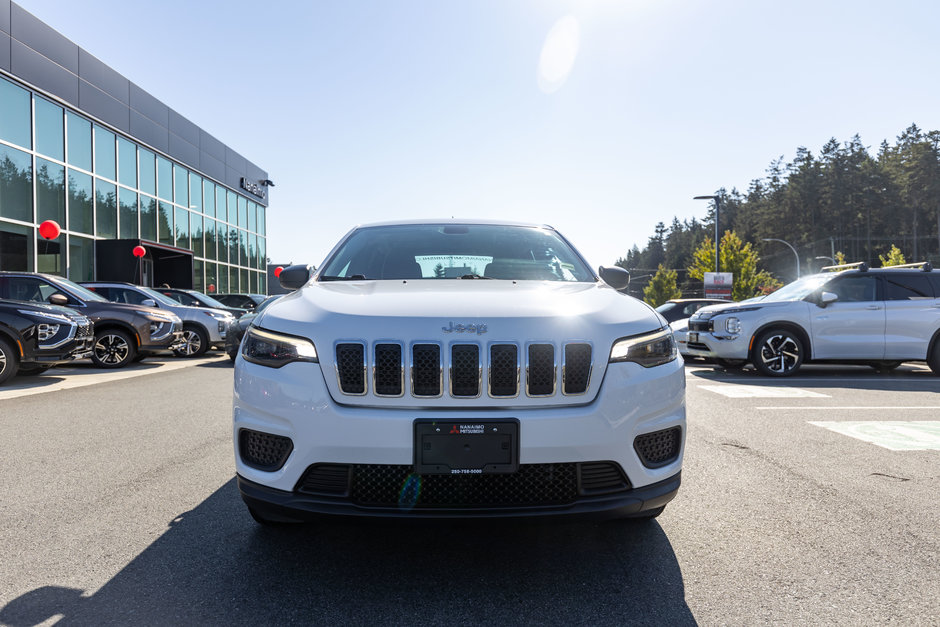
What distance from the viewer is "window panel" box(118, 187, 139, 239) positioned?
23203 millimetres

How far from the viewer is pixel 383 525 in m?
2.48

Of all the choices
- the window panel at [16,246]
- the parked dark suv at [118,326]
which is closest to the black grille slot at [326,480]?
the parked dark suv at [118,326]

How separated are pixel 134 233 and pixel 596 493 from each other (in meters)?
25.1

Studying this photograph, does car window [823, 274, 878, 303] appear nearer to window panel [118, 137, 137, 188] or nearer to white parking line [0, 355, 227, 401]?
white parking line [0, 355, 227, 401]

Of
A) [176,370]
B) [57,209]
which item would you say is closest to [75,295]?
[176,370]

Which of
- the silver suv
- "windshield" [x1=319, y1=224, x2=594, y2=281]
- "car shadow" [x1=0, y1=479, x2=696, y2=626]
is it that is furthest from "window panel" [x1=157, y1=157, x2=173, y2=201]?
"car shadow" [x1=0, y1=479, x2=696, y2=626]

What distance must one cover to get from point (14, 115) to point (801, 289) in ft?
63.2

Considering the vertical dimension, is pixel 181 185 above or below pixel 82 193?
above

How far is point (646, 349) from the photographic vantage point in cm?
277

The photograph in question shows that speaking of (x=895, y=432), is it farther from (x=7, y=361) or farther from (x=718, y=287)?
(x=718, y=287)

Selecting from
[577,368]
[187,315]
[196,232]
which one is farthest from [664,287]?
[577,368]

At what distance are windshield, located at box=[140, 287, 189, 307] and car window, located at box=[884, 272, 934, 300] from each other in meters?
13.3

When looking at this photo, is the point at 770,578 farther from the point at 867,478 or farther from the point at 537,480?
the point at 867,478

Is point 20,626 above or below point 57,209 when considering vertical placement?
below
